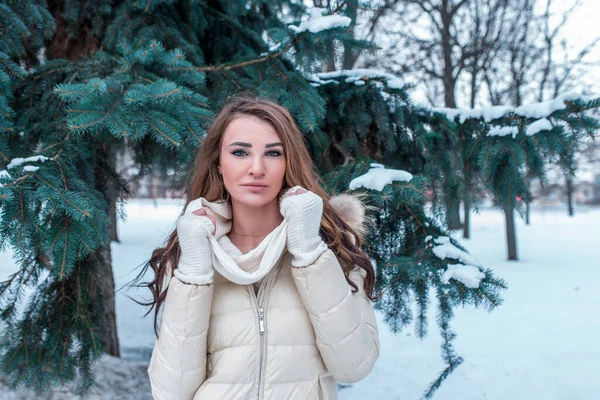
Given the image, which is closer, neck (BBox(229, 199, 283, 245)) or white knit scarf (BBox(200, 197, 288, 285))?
white knit scarf (BBox(200, 197, 288, 285))

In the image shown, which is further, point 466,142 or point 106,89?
point 466,142

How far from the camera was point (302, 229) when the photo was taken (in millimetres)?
1359

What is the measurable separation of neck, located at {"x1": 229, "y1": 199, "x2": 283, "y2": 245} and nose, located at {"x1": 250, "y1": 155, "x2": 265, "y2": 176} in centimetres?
19

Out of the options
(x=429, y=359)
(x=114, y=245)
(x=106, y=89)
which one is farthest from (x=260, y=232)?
(x=114, y=245)

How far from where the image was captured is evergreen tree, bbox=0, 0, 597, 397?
1.62 m

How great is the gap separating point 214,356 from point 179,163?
121cm

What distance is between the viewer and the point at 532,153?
2223mm

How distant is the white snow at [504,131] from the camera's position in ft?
7.29

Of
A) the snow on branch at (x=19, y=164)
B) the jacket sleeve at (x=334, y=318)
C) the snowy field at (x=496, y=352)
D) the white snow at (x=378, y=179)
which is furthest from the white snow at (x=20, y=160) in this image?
the white snow at (x=378, y=179)

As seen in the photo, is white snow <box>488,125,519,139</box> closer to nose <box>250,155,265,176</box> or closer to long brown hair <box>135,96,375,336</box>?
long brown hair <box>135,96,375,336</box>

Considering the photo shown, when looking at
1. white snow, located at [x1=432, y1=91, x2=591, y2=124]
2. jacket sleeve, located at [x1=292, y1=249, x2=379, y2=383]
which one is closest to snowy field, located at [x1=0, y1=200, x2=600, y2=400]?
jacket sleeve, located at [x1=292, y1=249, x2=379, y2=383]

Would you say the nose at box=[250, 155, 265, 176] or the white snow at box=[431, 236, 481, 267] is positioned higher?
the nose at box=[250, 155, 265, 176]

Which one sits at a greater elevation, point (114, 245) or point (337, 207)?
point (337, 207)

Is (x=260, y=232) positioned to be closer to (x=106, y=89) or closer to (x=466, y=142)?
(x=106, y=89)
